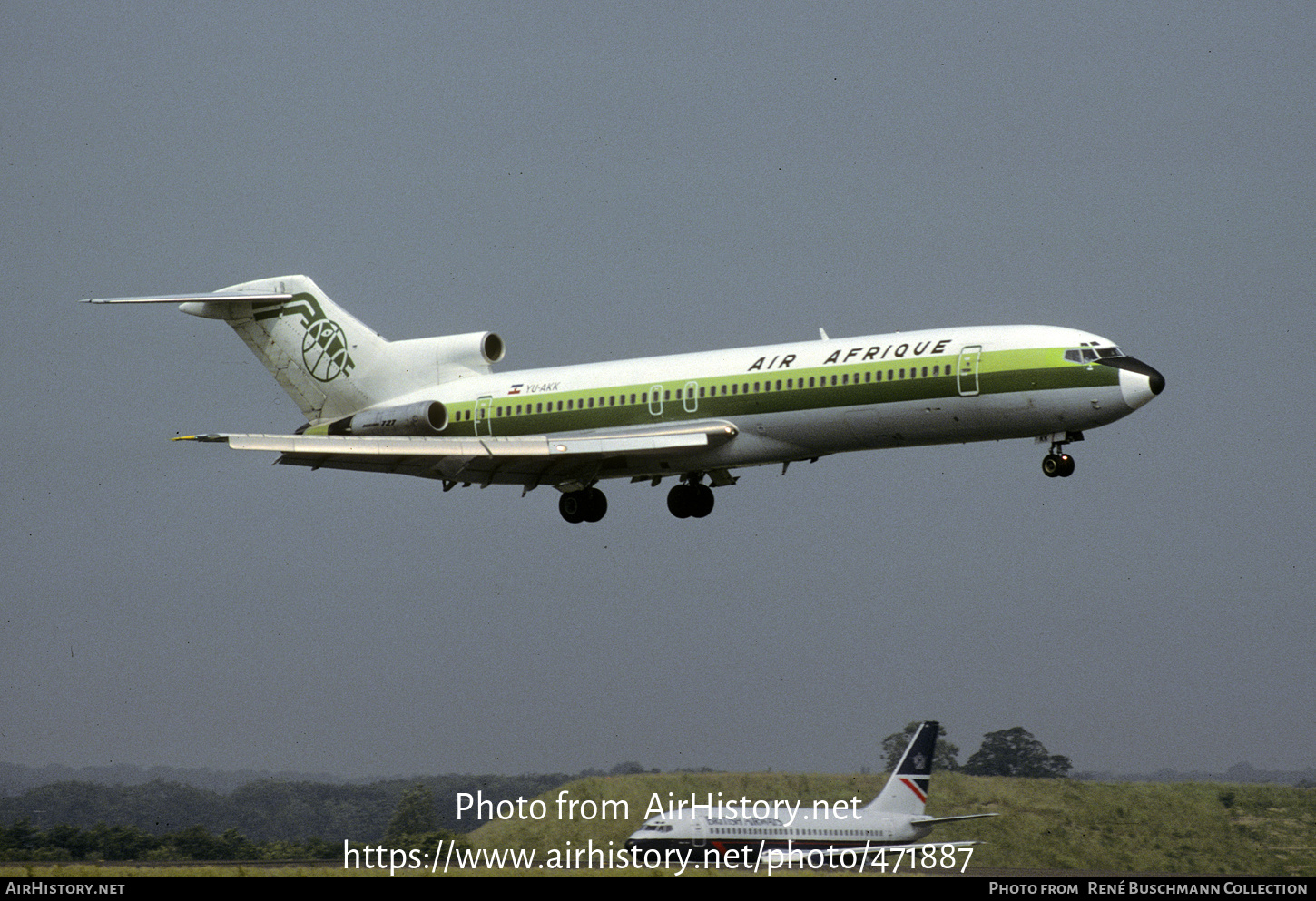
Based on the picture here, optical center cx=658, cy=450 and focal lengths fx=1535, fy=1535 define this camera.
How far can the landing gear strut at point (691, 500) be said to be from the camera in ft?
144

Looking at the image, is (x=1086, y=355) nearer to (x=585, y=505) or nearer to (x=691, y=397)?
(x=691, y=397)

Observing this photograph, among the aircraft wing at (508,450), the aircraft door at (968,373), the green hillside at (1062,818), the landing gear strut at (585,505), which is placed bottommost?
the green hillside at (1062,818)

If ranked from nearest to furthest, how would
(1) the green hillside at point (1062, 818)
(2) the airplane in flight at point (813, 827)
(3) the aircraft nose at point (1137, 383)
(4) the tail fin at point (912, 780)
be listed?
(3) the aircraft nose at point (1137, 383), (2) the airplane in flight at point (813, 827), (4) the tail fin at point (912, 780), (1) the green hillside at point (1062, 818)

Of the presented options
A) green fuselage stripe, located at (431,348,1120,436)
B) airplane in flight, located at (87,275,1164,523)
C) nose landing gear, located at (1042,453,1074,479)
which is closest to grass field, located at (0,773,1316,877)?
airplane in flight, located at (87,275,1164,523)

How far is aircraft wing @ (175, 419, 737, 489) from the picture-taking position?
38.6m

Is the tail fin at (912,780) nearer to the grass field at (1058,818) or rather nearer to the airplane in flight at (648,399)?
the grass field at (1058,818)

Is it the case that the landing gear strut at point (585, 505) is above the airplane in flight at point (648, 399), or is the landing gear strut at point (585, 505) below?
below

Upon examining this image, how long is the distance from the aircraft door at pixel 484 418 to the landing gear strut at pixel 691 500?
18.4ft

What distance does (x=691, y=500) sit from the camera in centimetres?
4394

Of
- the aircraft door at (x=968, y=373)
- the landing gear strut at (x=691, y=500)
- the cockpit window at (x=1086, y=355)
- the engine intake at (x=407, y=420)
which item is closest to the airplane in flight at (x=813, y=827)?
the landing gear strut at (x=691, y=500)

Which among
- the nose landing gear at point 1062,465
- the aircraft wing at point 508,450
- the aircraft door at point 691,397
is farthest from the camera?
the aircraft door at point 691,397
